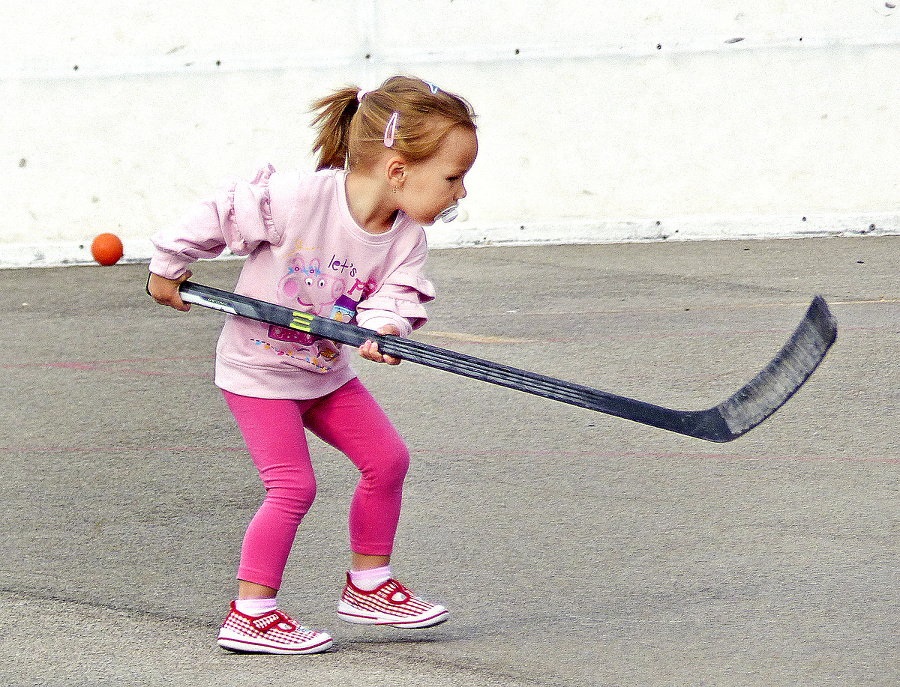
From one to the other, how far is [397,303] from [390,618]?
0.77m

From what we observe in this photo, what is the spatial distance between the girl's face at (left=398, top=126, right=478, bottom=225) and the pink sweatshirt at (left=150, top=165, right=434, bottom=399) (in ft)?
0.38

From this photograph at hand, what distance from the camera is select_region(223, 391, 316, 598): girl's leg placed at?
117 inches

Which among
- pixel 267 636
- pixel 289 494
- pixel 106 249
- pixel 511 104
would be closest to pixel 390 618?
pixel 267 636

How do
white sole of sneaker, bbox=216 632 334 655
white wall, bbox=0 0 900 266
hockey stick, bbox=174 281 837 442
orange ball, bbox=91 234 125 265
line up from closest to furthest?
hockey stick, bbox=174 281 837 442 → white sole of sneaker, bbox=216 632 334 655 → orange ball, bbox=91 234 125 265 → white wall, bbox=0 0 900 266

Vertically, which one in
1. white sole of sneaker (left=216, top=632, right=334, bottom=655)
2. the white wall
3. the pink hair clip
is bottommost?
white sole of sneaker (left=216, top=632, right=334, bottom=655)

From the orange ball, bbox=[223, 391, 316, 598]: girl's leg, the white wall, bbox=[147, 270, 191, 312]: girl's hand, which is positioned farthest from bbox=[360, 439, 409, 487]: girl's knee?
the white wall

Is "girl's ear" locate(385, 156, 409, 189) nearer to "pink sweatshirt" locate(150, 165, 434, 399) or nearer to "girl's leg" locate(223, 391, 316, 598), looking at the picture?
"pink sweatshirt" locate(150, 165, 434, 399)

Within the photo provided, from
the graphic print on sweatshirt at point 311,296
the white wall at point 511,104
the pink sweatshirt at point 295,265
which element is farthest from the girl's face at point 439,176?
the white wall at point 511,104

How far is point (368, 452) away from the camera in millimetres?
3104

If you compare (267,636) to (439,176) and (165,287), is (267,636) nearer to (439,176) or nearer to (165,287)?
(165,287)

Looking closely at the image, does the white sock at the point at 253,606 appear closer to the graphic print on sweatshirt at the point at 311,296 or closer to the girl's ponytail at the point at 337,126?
the graphic print on sweatshirt at the point at 311,296

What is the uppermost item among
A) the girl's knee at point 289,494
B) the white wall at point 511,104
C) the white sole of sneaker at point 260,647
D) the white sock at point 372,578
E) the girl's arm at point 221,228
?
the white wall at point 511,104

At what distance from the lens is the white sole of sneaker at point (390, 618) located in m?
3.14

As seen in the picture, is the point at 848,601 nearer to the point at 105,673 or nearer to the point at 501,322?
the point at 105,673
